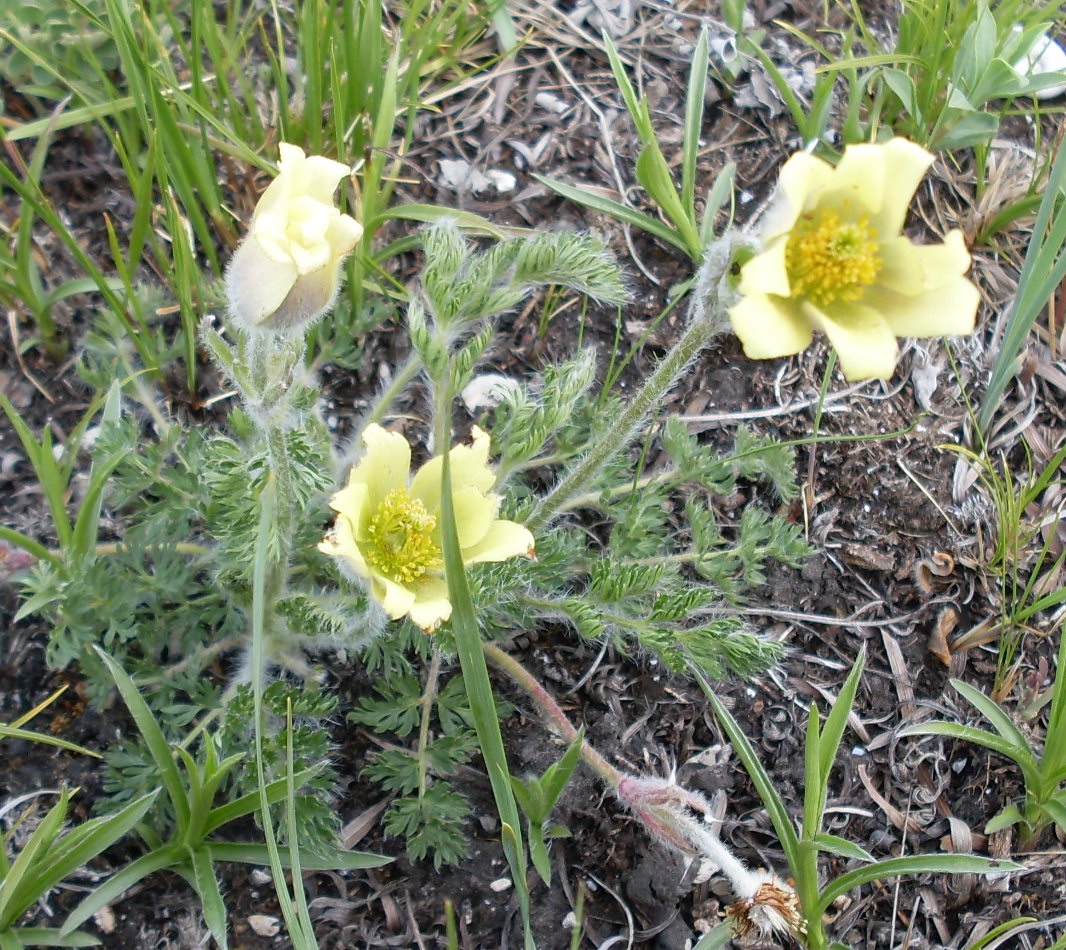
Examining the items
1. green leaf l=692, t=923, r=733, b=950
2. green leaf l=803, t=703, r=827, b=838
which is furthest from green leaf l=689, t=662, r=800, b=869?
green leaf l=692, t=923, r=733, b=950

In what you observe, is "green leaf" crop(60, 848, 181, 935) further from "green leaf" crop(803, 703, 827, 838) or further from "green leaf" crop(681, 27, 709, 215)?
"green leaf" crop(681, 27, 709, 215)

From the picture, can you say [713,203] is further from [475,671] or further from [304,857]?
[304,857]

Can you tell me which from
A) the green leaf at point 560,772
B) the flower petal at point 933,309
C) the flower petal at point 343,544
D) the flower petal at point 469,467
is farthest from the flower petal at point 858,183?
the green leaf at point 560,772

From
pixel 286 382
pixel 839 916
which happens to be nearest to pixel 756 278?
pixel 286 382

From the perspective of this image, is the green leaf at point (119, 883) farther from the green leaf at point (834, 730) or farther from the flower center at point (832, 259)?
the flower center at point (832, 259)

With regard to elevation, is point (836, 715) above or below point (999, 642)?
above

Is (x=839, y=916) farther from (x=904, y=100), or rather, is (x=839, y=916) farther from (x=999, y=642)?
(x=904, y=100)
